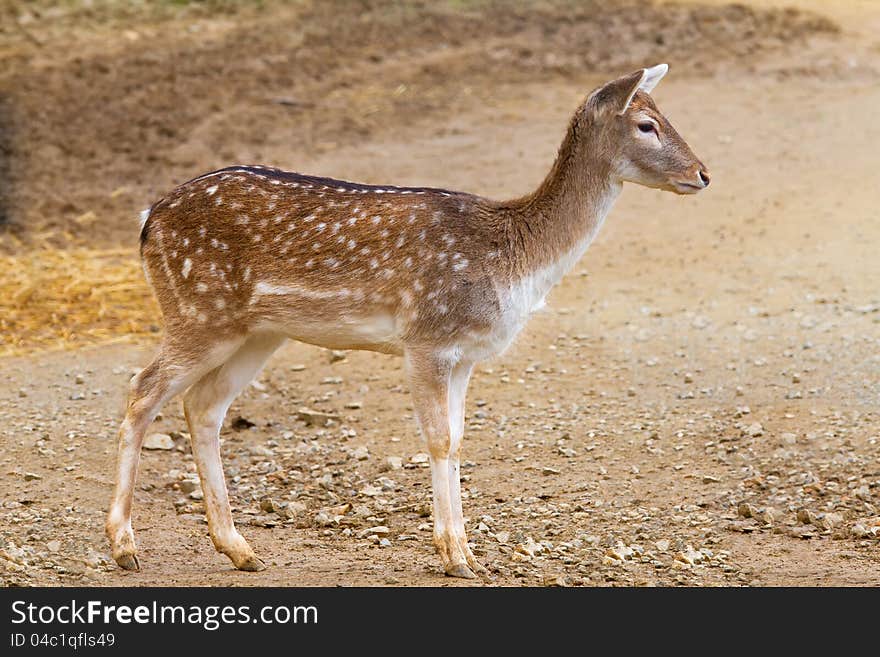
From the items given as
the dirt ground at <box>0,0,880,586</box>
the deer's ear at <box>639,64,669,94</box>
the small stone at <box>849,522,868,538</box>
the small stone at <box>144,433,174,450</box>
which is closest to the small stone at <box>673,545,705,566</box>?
the dirt ground at <box>0,0,880,586</box>

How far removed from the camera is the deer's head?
7.17 metres

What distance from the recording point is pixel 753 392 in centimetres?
934

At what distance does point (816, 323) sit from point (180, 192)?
5.04 metres

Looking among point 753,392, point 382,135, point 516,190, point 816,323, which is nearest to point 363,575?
point 753,392

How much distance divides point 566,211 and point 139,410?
7.54 ft

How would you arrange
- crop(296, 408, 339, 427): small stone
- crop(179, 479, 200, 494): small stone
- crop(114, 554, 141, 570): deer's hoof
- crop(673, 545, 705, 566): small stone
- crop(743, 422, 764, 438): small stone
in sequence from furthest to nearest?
1. crop(296, 408, 339, 427): small stone
2. crop(743, 422, 764, 438): small stone
3. crop(179, 479, 200, 494): small stone
4. crop(673, 545, 705, 566): small stone
5. crop(114, 554, 141, 570): deer's hoof

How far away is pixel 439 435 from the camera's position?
682 cm

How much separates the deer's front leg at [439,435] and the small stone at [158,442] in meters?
2.47

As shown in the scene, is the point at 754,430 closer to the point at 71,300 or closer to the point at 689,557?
the point at 689,557

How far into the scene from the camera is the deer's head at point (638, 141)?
7.17 meters

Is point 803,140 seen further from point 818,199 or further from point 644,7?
point 644,7

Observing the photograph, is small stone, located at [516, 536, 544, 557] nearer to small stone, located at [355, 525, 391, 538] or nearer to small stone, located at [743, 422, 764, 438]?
Result: small stone, located at [355, 525, 391, 538]

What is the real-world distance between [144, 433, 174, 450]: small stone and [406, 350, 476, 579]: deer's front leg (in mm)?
2471

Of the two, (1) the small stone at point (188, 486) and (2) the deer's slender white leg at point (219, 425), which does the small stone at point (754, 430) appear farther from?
(1) the small stone at point (188, 486)
